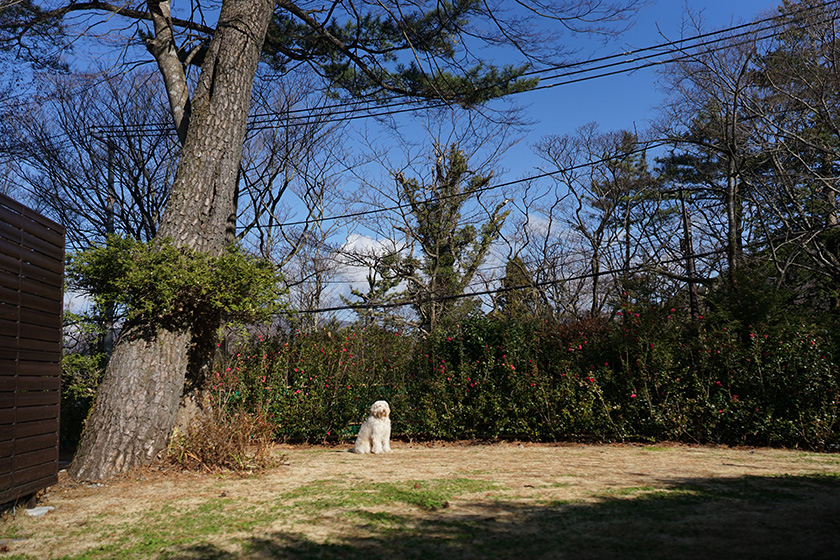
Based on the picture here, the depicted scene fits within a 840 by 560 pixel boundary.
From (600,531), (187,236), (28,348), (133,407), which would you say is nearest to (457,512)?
Answer: (600,531)

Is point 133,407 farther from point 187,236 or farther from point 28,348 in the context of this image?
point 187,236

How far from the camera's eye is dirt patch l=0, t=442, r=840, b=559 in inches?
125

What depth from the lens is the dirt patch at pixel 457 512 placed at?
3166 millimetres

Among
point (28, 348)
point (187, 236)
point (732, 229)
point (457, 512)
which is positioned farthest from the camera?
point (732, 229)

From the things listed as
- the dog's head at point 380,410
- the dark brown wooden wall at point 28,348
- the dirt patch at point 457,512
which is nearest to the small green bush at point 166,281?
the dark brown wooden wall at point 28,348

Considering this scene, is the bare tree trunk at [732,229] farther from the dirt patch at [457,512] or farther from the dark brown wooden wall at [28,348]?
the dark brown wooden wall at [28,348]

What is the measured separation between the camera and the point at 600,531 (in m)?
3.38

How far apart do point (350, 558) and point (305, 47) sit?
8.89 m

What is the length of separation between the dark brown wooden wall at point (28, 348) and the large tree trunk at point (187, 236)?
1.07 metres

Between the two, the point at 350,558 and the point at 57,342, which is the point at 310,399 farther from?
the point at 350,558

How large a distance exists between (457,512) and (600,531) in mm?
1021

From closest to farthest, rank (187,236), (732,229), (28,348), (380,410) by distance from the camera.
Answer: (28,348) < (187,236) < (380,410) < (732,229)

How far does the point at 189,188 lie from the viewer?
641 centimetres

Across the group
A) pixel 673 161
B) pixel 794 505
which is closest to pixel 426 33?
pixel 794 505
